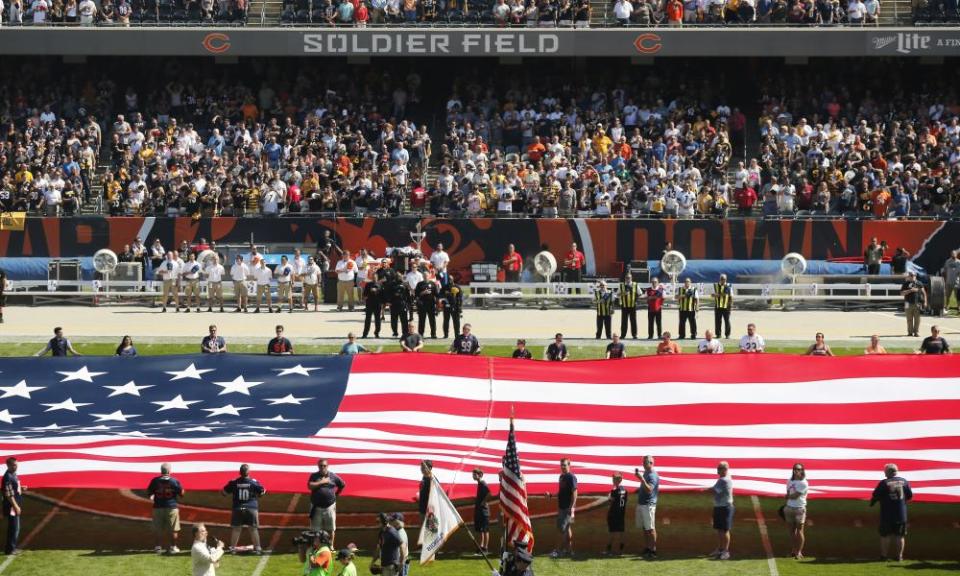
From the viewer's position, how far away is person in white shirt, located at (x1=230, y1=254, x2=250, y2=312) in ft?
108

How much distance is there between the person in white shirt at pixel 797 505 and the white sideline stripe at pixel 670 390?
9.05ft

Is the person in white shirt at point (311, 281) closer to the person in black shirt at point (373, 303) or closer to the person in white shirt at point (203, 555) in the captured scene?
the person in black shirt at point (373, 303)

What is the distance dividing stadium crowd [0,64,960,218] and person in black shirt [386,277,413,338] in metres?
9.56

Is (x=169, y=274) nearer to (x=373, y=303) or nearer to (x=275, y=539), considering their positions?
(x=373, y=303)

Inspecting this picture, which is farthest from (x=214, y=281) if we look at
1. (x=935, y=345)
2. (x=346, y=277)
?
(x=935, y=345)

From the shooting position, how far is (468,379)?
68.4 feet

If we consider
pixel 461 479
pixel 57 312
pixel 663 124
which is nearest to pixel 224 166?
pixel 57 312

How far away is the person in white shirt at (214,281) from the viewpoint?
3328 cm

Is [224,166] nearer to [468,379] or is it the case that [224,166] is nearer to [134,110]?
[134,110]

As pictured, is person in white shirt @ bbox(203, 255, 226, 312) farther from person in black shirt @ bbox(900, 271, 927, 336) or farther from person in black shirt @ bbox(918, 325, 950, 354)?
person in black shirt @ bbox(918, 325, 950, 354)

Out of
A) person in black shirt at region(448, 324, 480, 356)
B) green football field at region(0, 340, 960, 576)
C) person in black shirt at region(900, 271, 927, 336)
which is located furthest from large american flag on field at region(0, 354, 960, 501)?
person in black shirt at region(900, 271, 927, 336)

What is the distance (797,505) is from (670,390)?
3480 millimetres

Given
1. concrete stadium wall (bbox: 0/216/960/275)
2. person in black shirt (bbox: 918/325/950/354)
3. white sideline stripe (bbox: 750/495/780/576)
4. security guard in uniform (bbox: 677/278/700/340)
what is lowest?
white sideline stripe (bbox: 750/495/780/576)

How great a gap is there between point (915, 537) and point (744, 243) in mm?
20315
